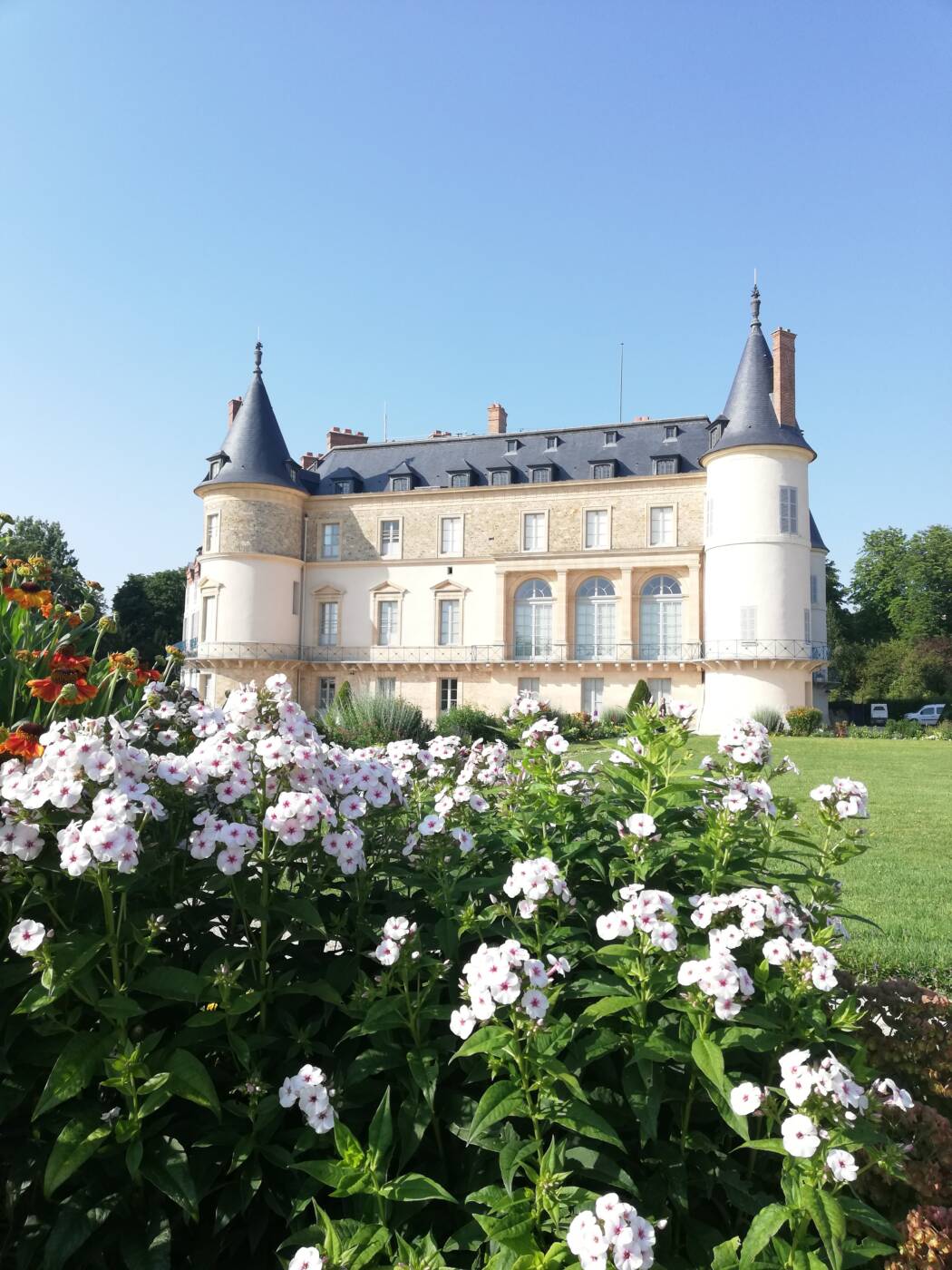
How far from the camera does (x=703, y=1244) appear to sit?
84.7 inches

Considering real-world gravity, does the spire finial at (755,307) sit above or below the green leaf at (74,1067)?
above

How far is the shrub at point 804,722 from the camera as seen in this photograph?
28.6 m

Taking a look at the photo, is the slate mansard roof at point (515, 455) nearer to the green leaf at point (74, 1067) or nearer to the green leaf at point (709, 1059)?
the green leaf at point (709, 1059)

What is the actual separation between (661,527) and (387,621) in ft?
41.2

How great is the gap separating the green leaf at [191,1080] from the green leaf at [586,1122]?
0.87 metres

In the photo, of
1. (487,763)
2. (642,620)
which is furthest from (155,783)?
(642,620)

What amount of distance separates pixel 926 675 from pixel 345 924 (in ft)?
155

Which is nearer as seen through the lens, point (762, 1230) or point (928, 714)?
point (762, 1230)

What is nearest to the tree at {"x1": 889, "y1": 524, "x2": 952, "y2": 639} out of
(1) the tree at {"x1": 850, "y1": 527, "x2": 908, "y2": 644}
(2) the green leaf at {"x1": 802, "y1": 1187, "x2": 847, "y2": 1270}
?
(1) the tree at {"x1": 850, "y1": 527, "x2": 908, "y2": 644}

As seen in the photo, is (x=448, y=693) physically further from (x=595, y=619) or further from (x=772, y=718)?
(x=772, y=718)

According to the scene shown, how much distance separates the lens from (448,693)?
A: 36031 millimetres

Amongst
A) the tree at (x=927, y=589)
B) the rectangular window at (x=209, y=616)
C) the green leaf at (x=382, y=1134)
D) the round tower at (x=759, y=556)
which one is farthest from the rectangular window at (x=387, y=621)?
the green leaf at (x=382, y=1134)

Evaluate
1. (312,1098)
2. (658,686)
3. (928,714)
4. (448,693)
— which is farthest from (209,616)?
(312,1098)

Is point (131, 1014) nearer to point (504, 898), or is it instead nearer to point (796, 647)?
point (504, 898)
